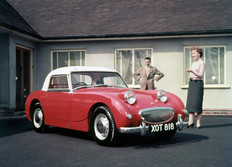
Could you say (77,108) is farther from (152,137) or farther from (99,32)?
(99,32)

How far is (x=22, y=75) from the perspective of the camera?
12.7 metres

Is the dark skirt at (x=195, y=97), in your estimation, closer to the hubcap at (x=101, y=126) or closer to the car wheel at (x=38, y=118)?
the hubcap at (x=101, y=126)

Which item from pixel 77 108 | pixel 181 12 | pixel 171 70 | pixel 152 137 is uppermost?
pixel 181 12

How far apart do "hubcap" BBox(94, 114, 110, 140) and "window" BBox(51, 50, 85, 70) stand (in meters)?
8.40

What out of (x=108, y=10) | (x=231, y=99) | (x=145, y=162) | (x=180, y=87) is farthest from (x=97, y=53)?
(x=145, y=162)

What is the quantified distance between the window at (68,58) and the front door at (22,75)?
3.90 ft

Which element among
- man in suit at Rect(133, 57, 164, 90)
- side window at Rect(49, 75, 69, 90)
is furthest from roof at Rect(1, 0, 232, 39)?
side window at Rect(49, 75, 69, 90)

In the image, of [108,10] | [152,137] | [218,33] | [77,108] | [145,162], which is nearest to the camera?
[145,162]

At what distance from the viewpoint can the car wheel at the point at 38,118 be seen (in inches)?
285

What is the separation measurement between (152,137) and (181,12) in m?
9.11

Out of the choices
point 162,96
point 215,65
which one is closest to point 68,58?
point 215,65

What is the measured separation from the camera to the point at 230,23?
1265 cm

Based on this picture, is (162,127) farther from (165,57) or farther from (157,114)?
(165,57)

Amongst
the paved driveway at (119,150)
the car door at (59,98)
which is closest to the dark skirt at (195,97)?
the paved driveway at (119,150)
